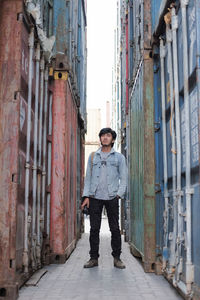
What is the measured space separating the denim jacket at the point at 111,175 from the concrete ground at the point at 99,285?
105 centimetres

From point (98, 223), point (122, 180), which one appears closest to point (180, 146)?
point (122, 180)

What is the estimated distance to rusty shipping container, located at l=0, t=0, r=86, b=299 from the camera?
367cm

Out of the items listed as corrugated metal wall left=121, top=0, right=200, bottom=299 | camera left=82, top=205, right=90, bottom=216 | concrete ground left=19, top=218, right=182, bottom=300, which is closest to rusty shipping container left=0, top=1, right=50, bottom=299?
concrete ground left=19, top=218, right=182, bottom=300

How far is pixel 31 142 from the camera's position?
4680 millimetres

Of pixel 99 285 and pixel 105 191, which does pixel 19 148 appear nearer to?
pixel 99 285

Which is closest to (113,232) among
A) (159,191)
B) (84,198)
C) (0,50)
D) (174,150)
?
(84,198)

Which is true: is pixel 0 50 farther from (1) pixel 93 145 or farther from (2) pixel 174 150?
(1) pixel 93 145

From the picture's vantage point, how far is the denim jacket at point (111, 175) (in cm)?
552

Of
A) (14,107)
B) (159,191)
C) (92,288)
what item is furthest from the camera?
(159,191)

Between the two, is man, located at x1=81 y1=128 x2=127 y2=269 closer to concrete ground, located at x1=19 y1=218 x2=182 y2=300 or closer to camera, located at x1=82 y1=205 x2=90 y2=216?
camera, located at x1=82 y1=205 x2=90 y2=216

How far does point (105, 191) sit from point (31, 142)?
4.71ft

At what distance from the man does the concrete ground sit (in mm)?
389

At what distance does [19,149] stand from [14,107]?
1.48ft

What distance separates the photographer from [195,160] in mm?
3197
